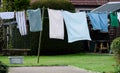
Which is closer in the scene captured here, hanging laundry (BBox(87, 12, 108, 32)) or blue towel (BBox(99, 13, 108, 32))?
hanging laundry (BBox(87, 12, 108, 32))

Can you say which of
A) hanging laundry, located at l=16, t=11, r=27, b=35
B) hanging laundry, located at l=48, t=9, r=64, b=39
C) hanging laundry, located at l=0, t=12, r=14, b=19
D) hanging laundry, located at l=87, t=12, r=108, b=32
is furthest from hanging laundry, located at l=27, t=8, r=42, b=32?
hanging laundry, located at l=87, t=12, r=108, b=32

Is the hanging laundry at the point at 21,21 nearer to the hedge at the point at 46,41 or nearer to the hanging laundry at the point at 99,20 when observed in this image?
the hedge at the point at 46,41

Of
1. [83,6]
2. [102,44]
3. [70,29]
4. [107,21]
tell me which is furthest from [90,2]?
[70,29]

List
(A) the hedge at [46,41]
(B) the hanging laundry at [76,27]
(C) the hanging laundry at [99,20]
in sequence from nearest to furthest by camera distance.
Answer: (B) the hanging laundry at [76,27], (C) the hanging laundry at [99,20], (A) the hedge at [46,41]

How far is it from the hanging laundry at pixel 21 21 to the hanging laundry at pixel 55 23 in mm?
2126

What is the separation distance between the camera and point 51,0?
Answer: 1048 inches

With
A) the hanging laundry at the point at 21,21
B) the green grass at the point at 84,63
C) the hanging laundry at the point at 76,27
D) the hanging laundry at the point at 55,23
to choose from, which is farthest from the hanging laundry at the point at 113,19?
the hanging laundry at the point at 21,21

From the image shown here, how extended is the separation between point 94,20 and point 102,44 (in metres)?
4.10

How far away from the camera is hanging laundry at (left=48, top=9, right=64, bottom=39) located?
22.1 metres

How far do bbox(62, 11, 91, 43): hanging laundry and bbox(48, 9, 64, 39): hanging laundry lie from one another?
391 mm

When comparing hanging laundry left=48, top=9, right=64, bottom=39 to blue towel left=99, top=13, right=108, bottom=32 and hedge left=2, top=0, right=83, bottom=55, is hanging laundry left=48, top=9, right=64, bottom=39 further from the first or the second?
blue towel left=99, top=13, right=108, bottom=32

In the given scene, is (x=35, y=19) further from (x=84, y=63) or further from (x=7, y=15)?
(x=84, y=63)

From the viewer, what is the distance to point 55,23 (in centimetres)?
2234

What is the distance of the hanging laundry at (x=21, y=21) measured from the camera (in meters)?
23.6
